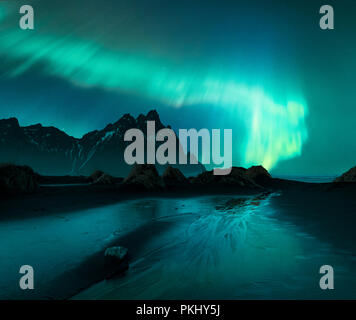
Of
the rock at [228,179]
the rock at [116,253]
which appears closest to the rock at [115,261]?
the rock at [116,253]

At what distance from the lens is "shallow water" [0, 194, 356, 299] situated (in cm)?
341

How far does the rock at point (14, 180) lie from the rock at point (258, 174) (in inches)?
1519

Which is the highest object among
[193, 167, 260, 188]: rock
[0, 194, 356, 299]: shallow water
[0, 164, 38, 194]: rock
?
[0, 164, 38, 194]: rock

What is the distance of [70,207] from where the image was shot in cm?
1221

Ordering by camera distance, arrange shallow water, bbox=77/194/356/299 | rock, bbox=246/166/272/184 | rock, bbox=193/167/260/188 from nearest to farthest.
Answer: shallow water, bbox=77/194/356/299, rock, bbox=193/167/260/188, rock, bbox=246/166/272/184

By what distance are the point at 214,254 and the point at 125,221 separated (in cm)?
533

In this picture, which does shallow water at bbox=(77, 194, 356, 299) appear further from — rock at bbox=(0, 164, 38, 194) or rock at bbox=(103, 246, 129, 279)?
rock at bbox=(0, 164, 38, 194)

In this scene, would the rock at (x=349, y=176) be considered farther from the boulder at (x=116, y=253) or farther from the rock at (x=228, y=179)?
the boulder at (x=116, y=253)

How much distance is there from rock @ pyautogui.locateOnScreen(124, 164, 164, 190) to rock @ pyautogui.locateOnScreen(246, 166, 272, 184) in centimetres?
2480

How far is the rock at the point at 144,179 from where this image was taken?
23575mm

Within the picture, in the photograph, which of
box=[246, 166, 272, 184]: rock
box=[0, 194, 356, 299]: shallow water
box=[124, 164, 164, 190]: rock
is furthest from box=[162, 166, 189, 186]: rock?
box=[0, 194, 356, 299]: shallow water

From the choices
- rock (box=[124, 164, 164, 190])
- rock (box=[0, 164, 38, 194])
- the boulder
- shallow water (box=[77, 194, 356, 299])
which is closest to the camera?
shallow water (box=[77, 194, 356, 299])
